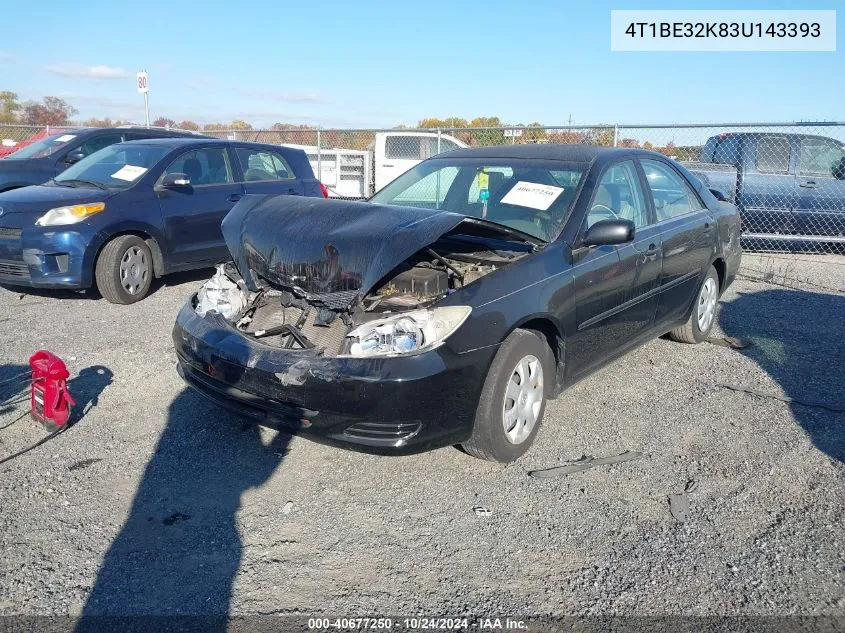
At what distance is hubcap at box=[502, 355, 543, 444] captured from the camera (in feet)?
12.0

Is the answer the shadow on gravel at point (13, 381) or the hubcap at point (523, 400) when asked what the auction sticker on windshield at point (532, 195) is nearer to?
the hubcap at point (523, 400)

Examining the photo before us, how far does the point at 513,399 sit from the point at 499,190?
5.09 ft

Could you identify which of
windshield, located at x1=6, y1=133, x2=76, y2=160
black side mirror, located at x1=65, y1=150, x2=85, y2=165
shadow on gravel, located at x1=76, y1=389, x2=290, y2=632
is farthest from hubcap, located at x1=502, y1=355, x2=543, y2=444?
windshield, located at x1=6, y1=133, x2=76, y2=160

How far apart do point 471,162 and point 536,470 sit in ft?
7.46

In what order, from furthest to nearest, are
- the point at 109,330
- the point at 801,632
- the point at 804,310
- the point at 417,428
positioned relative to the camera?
1. the point at 804,310
2. the point at 109,330
3. the point at 417,428
4. the point at 801,632

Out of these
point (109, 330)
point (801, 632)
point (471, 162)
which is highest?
point (471, 162)

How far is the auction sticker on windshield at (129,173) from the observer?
7.31 meters

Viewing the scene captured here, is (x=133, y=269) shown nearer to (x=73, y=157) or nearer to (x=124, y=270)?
(x=124, y=270)

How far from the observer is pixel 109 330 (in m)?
6.05

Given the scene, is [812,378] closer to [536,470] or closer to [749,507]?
[749,507]

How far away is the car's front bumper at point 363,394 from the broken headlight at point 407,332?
0.06 metres

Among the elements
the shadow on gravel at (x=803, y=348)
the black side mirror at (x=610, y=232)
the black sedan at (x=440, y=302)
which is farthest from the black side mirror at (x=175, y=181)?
the shadow on gravel at (x=803, y=348)

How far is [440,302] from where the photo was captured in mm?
3355

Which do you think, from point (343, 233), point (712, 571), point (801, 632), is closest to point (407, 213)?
point (343, 233)
